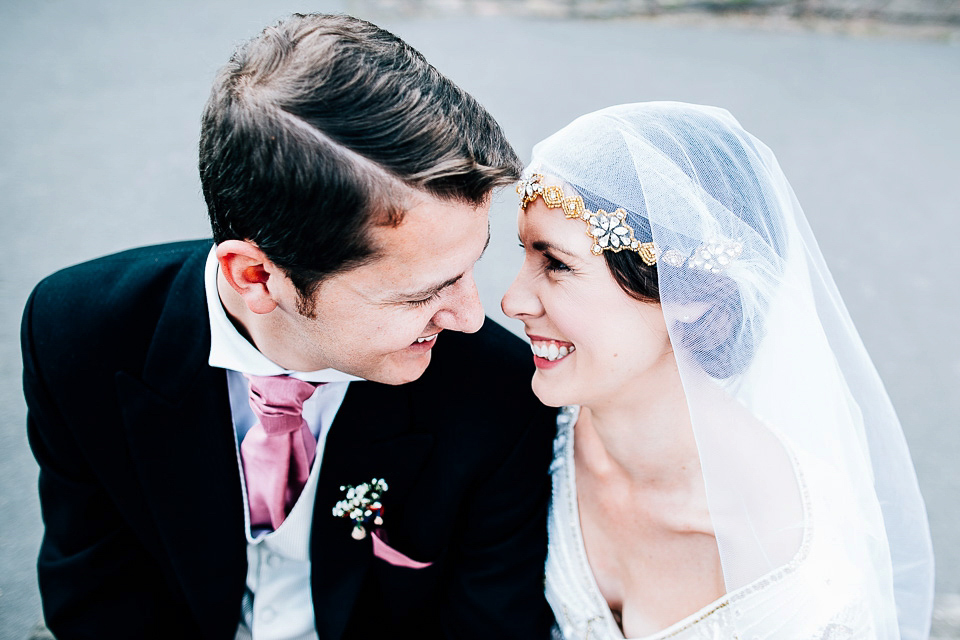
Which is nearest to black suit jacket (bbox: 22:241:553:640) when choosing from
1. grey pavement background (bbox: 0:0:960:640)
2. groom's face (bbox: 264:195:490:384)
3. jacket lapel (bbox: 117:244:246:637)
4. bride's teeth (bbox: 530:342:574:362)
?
jacket lapel (bbox: 117:244:246:637)

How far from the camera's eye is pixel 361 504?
1.85 m

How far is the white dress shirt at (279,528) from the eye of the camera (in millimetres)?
1782

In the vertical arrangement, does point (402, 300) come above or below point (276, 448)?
above

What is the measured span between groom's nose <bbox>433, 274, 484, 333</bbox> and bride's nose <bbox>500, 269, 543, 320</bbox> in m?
0.15

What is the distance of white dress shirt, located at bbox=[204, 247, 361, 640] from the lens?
70.2 inches

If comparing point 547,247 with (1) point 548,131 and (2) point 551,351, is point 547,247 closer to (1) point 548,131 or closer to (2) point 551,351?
(2) point 551,351

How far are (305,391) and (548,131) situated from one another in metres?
3.66

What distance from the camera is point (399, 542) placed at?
198cm

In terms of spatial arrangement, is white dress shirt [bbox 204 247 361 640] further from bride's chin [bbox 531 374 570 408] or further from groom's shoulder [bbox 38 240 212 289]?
bride's chin [bbox 531 374 570 408]

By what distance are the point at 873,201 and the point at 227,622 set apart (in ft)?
16.2

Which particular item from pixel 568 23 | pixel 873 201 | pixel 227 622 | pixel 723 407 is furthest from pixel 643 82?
pixel 227 622

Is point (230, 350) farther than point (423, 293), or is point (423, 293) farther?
point (230, 350)

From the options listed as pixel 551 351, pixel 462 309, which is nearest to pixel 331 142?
pixel 462 309

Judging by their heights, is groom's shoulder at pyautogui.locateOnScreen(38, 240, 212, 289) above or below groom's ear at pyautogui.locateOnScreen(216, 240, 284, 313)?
below
